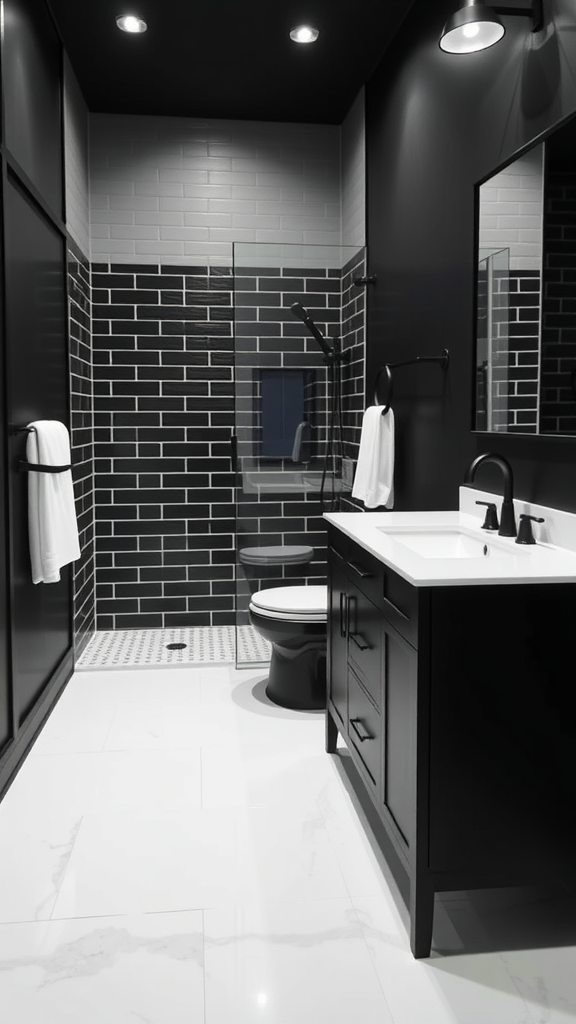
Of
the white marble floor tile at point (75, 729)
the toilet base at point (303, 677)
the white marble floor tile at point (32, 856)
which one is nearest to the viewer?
the white marble floor tile at point (32, 856)

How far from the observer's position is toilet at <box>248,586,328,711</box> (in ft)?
11.2

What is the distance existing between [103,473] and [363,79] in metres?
2.47

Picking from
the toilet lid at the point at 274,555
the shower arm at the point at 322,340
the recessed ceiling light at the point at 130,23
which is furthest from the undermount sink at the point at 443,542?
the recessed ceiling light at the point at 130,23

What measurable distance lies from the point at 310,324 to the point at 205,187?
140 cm

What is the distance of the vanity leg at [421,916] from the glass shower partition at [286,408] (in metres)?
2.14

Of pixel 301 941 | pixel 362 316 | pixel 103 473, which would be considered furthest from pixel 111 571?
pixel 301 941

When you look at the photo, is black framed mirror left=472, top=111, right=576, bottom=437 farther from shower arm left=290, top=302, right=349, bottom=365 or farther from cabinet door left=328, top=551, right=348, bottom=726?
shower arm left=290, top=302, right=349, bottom=365

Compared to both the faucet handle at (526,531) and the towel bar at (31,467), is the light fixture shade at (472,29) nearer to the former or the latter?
the faucet handle at (526,531)

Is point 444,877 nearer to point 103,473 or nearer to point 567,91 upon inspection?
point 567,91

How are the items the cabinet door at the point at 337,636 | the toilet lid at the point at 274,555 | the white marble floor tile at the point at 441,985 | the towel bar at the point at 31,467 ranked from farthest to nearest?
the toilet lid at the point at 274,555, the towel bar at the point at 31,467, the cabinet door at the point at 337,636, the white marble floor tile at the point at 441,985

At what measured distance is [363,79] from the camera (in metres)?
4.27

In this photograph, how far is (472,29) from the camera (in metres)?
2.26

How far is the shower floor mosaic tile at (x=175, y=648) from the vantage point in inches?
164

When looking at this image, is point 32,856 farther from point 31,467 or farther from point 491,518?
point 491,518
